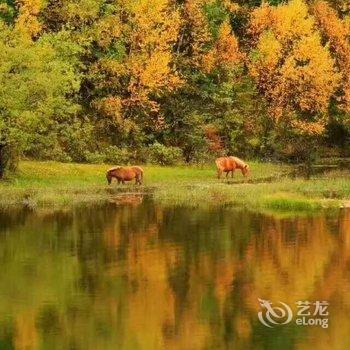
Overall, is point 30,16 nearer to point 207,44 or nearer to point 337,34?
point 207,44

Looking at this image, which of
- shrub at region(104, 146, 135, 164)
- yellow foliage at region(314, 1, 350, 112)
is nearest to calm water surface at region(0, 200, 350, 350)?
shrub at region(104, 146, 135, 164)

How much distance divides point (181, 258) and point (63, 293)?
4.21m

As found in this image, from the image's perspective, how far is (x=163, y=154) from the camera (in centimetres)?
5134

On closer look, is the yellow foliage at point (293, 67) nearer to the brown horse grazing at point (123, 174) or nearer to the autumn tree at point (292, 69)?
the autumn tree at point (292, 69)

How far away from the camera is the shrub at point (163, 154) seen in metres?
51.2

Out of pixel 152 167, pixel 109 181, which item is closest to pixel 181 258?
pixel 109 181

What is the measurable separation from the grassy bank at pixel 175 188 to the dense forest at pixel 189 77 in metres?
2.13

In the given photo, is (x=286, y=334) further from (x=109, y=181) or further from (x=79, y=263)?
(x=109, y=181)

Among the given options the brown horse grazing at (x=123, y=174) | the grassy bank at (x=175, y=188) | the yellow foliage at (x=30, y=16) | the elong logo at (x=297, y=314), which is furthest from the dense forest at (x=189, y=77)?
the elong logo at (x=297, y=314)

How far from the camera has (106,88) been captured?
5362cm

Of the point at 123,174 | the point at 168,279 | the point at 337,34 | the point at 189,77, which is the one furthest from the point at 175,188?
the point at 337,34

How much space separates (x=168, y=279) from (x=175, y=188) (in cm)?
1962

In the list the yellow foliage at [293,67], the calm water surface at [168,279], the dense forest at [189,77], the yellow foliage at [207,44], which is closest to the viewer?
the calm water surface at [168,279]

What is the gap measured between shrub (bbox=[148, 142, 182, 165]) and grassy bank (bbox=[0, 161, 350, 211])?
147 inches
